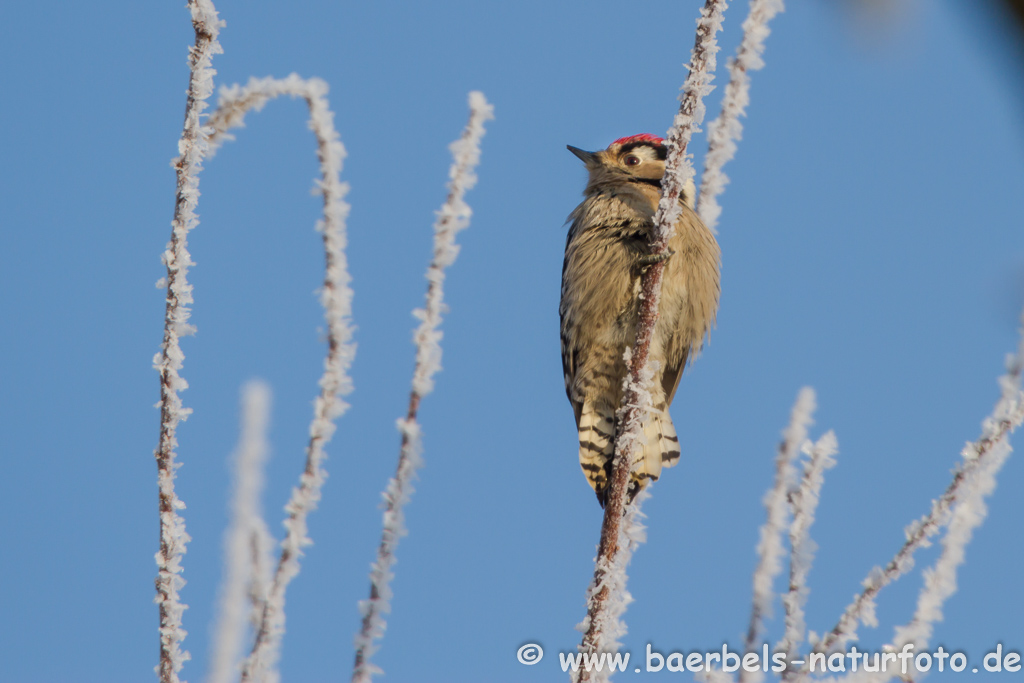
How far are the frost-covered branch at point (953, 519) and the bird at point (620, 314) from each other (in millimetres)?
2189

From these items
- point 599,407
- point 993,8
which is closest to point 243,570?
point 993,8

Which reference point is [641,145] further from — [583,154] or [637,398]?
[637,398]

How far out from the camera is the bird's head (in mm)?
5023

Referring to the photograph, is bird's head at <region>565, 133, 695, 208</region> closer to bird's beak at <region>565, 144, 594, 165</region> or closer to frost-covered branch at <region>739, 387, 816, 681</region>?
bird's beak at <region>565, 144, 594, 165</region>

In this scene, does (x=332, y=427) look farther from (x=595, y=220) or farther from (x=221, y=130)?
(x=595, y=220)

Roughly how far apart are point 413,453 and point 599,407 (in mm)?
2815

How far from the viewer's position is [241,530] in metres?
1.51

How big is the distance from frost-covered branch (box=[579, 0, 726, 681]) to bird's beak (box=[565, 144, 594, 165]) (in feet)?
9.67

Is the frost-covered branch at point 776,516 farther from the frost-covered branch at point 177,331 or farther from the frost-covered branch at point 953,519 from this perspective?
the frost-covered branch at point 177,331

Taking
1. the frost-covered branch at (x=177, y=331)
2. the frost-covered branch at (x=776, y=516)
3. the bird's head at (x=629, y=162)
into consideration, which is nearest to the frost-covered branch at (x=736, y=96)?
the frost-covered branch at (x=776, y=516)

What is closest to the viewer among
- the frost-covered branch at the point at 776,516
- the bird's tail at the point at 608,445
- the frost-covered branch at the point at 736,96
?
the frost-covered branch at the point at 776,516

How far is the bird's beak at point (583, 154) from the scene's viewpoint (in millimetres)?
5289

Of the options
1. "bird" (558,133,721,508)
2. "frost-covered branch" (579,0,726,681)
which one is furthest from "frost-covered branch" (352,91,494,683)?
"bird" (558,133,721,508)

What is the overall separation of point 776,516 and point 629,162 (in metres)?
3.56
